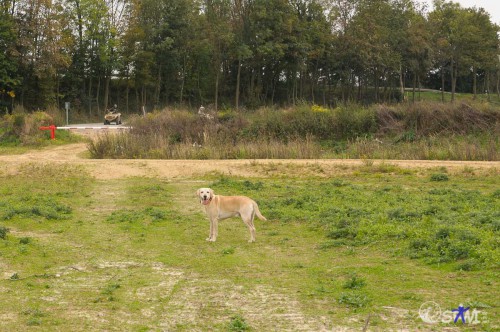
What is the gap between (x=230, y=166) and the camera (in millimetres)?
27812

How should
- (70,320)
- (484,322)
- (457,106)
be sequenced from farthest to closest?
(457,106) → (70,320) → (484,322)

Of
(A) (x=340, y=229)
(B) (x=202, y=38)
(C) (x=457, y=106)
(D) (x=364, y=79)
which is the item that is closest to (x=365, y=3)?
(D) (x=364, y=79)

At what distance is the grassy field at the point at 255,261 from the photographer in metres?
9.52

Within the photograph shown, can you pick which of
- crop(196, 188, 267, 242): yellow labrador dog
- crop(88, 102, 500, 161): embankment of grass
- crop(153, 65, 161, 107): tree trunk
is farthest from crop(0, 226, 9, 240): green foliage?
crop(153, 65, 161, 107): tree trunk

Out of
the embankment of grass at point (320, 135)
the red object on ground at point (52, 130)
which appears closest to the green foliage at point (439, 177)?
the embankment of grass at point (320, 135)

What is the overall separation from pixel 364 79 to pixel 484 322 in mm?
70591

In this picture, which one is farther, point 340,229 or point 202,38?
point 202,38

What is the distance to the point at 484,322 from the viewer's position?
8.69 m

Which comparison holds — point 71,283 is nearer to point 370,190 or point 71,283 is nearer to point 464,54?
point 370,190

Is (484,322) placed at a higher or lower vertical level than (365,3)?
lower

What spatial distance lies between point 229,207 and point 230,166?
519 inches
